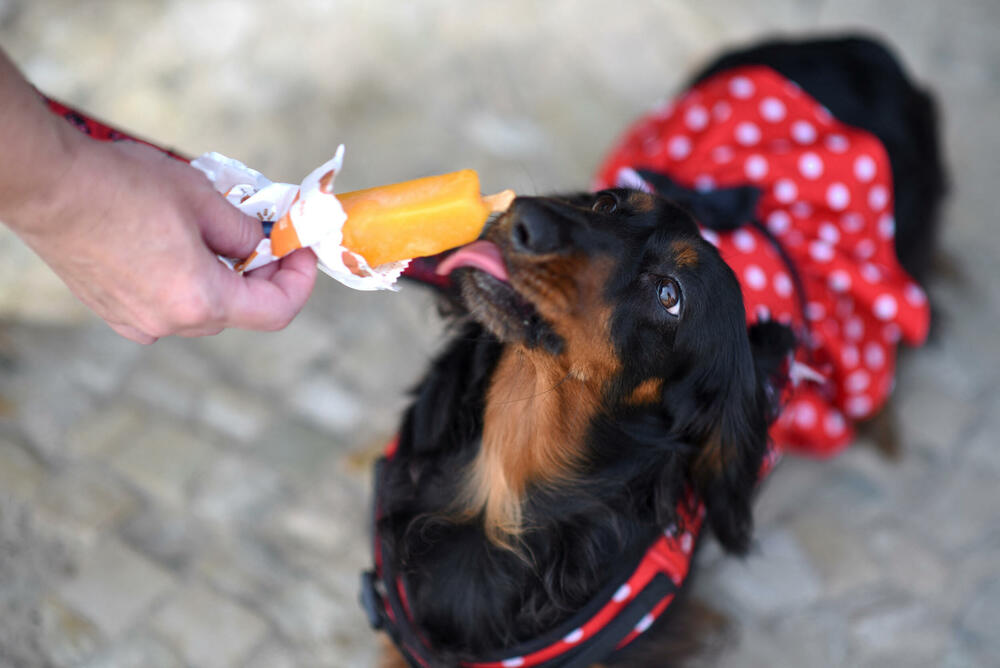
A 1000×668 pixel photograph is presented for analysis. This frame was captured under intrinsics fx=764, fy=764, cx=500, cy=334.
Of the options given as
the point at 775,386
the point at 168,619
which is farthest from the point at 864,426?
the point at 168,619

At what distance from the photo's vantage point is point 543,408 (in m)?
1.73

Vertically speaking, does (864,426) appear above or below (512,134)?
below

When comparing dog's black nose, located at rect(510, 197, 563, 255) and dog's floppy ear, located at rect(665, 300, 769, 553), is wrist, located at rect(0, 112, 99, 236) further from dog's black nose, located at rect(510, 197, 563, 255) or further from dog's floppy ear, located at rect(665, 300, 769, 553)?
dog's floppy ear, located at rect(665, 300, 769, 553)

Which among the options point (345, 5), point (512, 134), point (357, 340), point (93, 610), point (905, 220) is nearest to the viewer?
point (93, 610)

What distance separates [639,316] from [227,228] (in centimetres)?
84

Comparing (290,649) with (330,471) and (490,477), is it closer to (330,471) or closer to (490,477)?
(330,471)

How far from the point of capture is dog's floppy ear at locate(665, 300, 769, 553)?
169cm

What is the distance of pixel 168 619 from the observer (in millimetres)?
2193

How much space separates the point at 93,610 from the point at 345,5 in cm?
324

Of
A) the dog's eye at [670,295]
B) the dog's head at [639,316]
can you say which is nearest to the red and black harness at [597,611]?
the dog's head at [639,316]

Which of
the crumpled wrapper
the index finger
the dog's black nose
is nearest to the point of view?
the index finger

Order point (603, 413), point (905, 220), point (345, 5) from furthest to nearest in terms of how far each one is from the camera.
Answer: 1. point (345, 5)
2. point (905, 220)
3. point (603, 413)

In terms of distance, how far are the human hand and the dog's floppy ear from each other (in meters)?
0.95

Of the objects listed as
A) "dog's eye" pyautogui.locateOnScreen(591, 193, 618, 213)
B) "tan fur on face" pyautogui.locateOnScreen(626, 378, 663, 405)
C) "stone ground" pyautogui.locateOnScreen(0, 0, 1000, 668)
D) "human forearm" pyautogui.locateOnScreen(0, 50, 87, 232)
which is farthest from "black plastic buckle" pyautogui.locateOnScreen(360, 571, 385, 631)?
"human forearm" pyautogui.locateOnScreen(0, 50, 87, 232)
